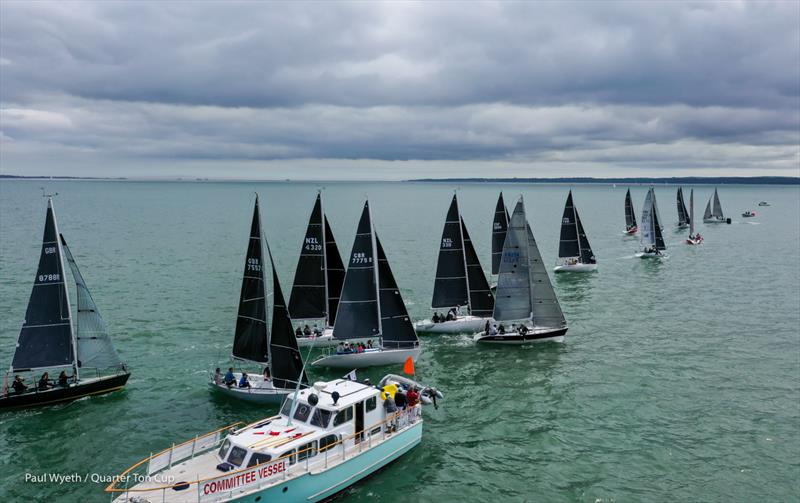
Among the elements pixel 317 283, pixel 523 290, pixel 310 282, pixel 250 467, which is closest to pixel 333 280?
pixel 317 283

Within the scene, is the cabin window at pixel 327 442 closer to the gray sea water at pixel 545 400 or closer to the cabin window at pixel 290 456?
the cabin window at pixel 290 456

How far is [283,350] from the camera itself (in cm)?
3089

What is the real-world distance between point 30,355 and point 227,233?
3497 inches

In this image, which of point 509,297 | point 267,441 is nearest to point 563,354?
point 509,297

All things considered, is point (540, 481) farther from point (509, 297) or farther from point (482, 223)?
point (482, 223)

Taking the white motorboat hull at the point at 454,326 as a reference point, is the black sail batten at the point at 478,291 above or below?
above

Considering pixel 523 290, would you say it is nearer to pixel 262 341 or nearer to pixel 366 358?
pixel 366 358

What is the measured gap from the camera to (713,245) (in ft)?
343

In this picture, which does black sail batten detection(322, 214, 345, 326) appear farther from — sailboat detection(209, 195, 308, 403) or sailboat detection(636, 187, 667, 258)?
sailboat detection(636, 187, 667, 258)

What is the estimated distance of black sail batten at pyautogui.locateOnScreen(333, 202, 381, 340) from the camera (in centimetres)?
3816

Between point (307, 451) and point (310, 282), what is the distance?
70.1 ft

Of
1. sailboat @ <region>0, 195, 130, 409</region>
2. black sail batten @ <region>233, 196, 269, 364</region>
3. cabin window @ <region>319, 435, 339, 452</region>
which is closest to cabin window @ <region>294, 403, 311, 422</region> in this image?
cabin window @ <region>319, 435, 339, 452</region>

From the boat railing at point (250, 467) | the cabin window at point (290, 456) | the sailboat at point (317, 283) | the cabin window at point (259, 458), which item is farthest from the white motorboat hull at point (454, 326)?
the cabin window at point (259, 458)

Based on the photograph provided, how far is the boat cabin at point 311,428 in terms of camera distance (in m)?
21.3
